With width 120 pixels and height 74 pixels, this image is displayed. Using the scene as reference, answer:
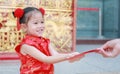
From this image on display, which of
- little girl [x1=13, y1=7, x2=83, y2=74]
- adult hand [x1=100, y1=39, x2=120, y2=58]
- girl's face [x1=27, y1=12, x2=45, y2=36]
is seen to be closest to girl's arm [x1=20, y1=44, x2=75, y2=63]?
little girl [x1=13, y1=7, x2=83, y2=74]

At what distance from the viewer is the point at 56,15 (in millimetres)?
6117

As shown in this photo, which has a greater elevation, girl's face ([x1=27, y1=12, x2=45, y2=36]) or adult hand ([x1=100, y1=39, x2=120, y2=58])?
girl's face ([x1=27, y1=12, x2=45, y2=36])

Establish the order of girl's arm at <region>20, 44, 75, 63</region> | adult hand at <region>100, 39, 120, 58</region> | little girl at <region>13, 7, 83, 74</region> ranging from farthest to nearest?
little girl at <region>13, 7, 83, 74</region>, girl's arm at <region>20, 44, 75, 63</region>, adult hand at <region>100, 39, 120, 58</region>

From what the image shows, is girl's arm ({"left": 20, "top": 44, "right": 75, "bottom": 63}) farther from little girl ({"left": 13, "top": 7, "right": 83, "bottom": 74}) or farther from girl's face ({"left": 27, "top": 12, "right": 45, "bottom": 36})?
girl's face ({"left": 27, "top": 12, "right": 45, "bottom": 36})

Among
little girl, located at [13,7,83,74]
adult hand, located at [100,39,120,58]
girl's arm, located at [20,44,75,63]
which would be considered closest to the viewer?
adult hand, located at [100,39,120,58]

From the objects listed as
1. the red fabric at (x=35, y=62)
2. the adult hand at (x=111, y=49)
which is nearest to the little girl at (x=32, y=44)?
the red fabric at (x=35, y=62)

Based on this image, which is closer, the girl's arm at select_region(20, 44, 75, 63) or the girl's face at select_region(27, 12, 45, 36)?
the girl's arm at select_region(20, 44, 75, 63)

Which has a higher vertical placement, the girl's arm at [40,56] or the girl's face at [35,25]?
the girl's face at [35,25]

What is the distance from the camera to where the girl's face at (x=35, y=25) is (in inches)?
81.8

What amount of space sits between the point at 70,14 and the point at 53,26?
441mm

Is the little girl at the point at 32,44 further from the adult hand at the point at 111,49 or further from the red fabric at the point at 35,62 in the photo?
the adult hand at the point at 111,49

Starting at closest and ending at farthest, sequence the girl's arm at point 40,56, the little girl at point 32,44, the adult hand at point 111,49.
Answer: the adult hand at point 111,49
the girl's arm at point 40,56
the little girl at point 32,44

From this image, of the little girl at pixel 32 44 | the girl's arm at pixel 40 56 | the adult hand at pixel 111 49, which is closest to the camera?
the adult hand at pixel 111 49

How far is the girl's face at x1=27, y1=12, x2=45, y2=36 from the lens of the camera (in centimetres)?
208
